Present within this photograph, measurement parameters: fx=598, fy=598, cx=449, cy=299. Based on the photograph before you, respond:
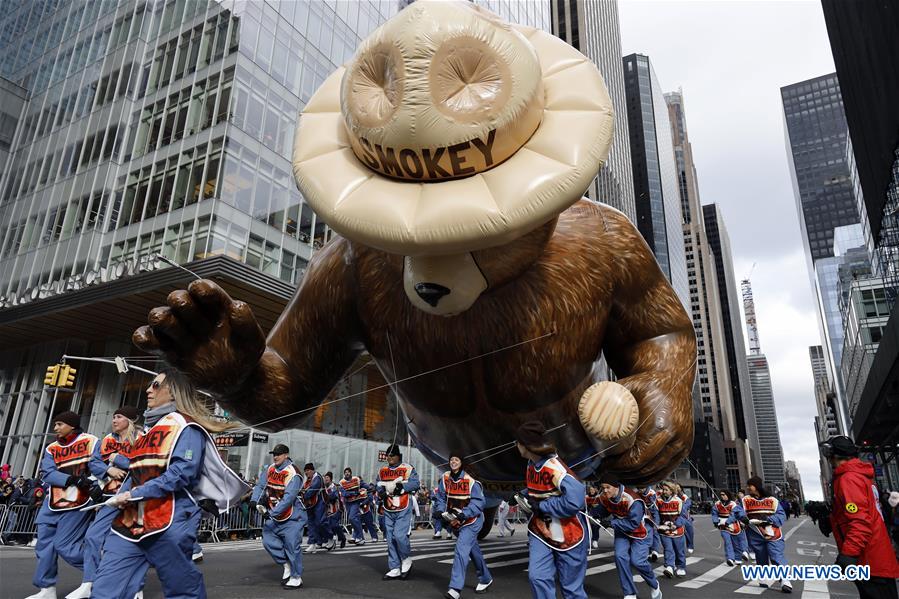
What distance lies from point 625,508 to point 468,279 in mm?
4792

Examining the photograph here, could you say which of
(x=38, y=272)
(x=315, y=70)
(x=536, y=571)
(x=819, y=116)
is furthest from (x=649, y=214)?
(x=536, y=571)

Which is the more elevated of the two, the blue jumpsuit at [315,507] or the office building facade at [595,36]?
the office building facade at [595,36]

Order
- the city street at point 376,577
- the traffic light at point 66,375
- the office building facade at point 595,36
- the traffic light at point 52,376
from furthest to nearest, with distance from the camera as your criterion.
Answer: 1. the office building facade at point 595,36
2. the traffic light at point 66,375
3. the traffic light at point 52,376
4. the city street at point 376,577

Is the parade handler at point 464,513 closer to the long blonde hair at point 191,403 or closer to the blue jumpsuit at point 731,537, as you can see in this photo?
the long blonde hair at point 191,403

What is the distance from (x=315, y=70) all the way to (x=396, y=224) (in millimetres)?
18533

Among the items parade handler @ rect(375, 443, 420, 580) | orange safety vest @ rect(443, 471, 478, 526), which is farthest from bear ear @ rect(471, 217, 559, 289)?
parade handler @ rect(375, 443, 420, 580)

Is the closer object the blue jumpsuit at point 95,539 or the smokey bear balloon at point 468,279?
the smokey bear balloon at point 468,279

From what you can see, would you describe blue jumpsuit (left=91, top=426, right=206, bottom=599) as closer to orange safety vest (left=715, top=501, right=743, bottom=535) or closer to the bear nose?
the bear nose

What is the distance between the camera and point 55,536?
426 centimetres

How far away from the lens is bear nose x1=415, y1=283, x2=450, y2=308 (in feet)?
5.54

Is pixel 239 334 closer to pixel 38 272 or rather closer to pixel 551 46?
pixel 551 46

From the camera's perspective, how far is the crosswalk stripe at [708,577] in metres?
6.74

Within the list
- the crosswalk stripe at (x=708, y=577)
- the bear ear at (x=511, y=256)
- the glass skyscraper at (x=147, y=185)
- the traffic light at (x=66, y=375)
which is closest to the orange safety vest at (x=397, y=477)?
the crosswalk stripe at (x=708, y=577)

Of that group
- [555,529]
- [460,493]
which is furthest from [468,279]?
[460,493]
